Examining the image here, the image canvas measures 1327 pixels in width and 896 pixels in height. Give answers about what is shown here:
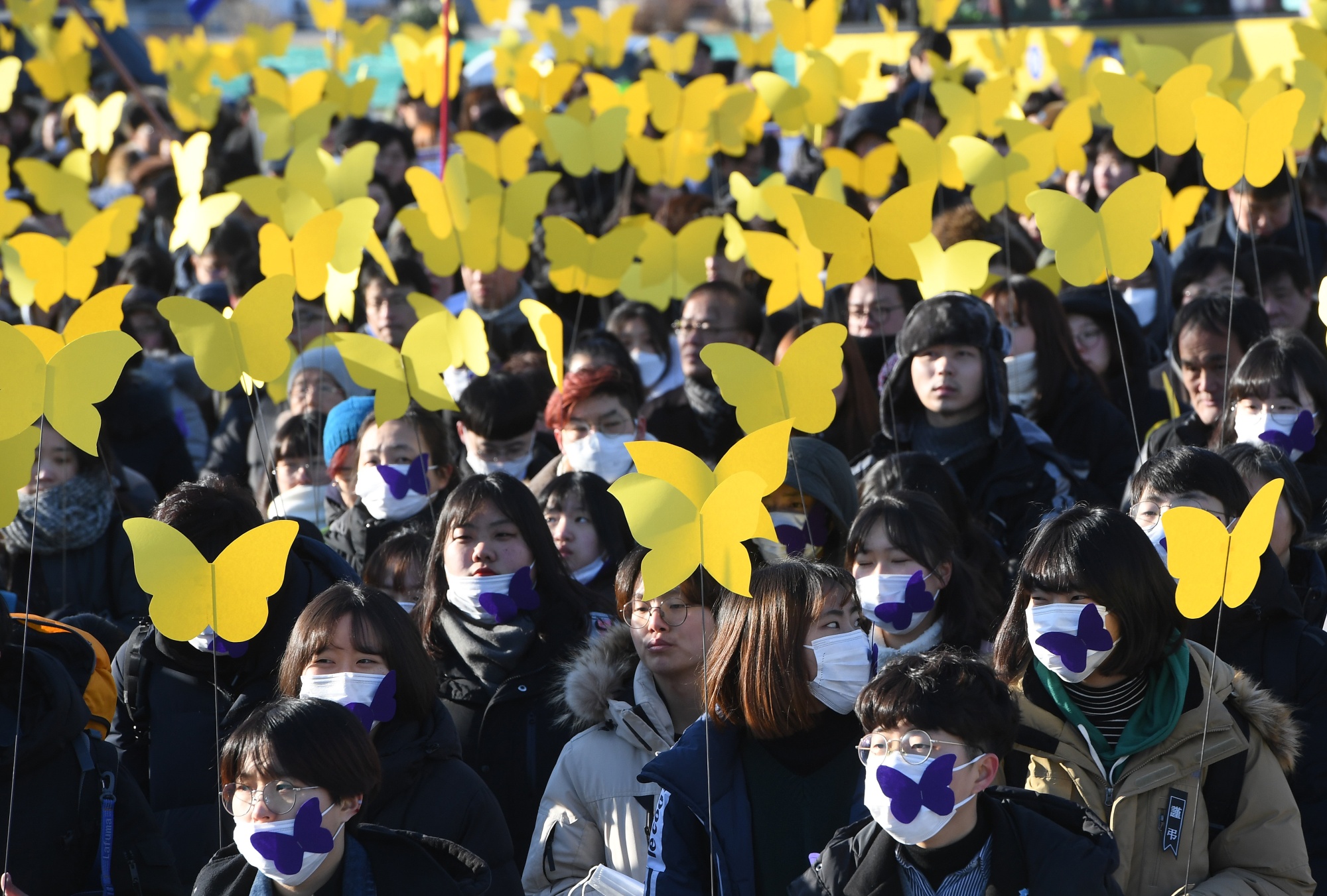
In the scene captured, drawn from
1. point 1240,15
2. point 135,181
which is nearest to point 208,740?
point 135,181

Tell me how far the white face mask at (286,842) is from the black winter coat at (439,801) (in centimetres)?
27

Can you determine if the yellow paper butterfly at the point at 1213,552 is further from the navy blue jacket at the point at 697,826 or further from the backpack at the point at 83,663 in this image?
the backpack at the point at 83,663

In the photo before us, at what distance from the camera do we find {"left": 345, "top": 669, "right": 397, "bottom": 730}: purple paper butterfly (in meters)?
3.08

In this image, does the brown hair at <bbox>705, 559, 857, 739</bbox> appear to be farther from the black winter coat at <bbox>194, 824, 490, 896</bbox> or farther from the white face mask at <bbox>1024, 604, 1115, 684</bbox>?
the black winter coat at <bbox>194, 824, 490, 896</bbox>

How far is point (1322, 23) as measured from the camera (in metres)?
7.08

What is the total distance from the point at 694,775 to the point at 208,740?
1197 mm

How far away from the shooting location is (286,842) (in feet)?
8.64

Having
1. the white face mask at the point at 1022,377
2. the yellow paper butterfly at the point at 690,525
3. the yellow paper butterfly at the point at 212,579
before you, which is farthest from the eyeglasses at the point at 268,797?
the white face mask at the point at 1022,377

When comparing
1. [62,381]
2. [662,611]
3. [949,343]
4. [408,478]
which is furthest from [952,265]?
[62,381]

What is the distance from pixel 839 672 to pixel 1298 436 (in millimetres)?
2111

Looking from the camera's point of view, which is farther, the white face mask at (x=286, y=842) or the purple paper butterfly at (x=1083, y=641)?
the purple paper butterfly at (x=1083, y=641)

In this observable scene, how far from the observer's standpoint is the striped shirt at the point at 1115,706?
2947mm

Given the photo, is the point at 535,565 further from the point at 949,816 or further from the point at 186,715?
the point at 949,816

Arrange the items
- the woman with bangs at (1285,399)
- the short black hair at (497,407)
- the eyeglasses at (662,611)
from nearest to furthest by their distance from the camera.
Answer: the eyeglasses at (662,611) < the woman with bangs at (1285,399) < the short black hair at (497,407)
